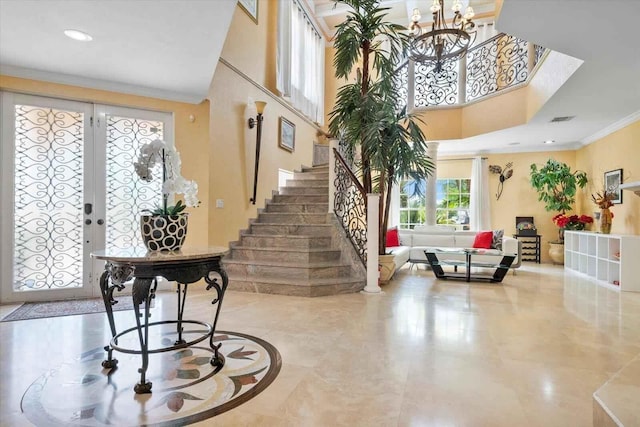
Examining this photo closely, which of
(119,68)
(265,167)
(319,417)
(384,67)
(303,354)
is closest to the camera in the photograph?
(319,417)

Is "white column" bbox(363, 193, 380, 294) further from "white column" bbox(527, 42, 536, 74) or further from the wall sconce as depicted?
"white column" bbox(527, 42, 536, 74)

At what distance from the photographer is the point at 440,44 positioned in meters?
4.30

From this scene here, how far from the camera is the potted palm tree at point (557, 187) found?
23.3 feet

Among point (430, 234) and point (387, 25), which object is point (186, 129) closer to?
point (387, 25)

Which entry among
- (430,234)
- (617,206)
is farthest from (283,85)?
(617,206)

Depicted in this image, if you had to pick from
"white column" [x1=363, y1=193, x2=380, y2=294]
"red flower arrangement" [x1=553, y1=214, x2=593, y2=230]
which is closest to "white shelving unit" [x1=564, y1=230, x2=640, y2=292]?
"red flower arrangement" [x1=553, y1=214, x2=593, y2=230]

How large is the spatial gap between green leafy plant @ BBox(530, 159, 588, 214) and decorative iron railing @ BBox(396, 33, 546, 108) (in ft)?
6.78

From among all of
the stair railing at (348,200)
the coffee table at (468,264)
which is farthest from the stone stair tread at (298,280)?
the coffee table at (468,264)

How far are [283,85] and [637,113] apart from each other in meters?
5.70

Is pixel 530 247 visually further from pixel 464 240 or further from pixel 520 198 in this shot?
pixel 464 240

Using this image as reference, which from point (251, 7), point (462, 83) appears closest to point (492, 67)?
point (462, 83)

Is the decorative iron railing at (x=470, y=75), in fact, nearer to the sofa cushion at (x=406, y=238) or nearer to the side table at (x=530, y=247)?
the sofa cushion at (x=406, y=238)

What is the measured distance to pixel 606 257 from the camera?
5.27m

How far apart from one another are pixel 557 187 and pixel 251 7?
7153mm
